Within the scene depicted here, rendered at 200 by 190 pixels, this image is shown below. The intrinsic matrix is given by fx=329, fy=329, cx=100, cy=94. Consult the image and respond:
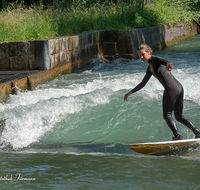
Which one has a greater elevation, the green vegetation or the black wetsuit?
the green vegetation

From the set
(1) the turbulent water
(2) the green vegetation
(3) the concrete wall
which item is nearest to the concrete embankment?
(3) the concrete wall

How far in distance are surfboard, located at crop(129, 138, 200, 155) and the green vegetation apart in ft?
22.4

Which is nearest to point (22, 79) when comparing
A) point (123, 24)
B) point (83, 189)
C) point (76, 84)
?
point (76, 84)

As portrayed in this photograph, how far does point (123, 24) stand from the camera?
15469mm

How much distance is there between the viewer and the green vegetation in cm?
1047

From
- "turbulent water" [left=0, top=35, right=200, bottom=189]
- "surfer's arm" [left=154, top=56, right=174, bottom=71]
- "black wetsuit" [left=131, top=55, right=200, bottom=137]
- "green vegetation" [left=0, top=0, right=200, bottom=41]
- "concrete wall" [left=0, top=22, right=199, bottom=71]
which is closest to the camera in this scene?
"turbulent water" [left=0, top=35, right=200, bottom=189]

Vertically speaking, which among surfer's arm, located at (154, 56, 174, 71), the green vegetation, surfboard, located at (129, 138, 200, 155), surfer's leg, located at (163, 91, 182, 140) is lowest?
surfboard, located at (129, 138, 200, 155)

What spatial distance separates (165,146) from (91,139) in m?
1.48

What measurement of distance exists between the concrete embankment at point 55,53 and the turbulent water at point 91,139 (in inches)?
13.9

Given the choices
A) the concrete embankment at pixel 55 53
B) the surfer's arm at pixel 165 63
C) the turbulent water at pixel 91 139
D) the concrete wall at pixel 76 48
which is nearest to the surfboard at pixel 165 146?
the turbulent water at pixel 91 139

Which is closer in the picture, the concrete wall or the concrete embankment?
the concrete embankment

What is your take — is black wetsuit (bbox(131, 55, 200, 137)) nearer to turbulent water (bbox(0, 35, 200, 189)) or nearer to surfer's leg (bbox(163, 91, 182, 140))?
surfer's leg (bbox(163, 91, 182, 140))

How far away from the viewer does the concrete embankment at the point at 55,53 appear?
8633mm

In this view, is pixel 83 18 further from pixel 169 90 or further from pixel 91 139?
pixel 169 90
